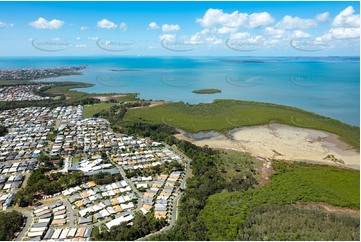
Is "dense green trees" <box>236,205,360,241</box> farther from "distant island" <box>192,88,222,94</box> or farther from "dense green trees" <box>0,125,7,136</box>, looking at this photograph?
"distant island" <box>192,88,222,94</box>

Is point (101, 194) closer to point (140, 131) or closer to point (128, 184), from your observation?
point (128, 184)

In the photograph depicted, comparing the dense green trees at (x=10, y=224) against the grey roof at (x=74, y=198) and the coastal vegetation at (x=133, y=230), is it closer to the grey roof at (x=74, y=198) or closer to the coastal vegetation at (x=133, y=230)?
the grey roof at (x=74, y=198)

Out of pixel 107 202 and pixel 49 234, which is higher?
pixel 49 234

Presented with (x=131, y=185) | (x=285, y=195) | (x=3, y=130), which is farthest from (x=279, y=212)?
(x=3, y=130)

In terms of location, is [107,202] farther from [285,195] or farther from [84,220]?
[285,195]

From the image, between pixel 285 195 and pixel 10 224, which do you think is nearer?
pixel 10 224

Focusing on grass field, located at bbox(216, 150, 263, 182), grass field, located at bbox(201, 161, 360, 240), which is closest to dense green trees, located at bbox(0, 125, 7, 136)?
grass field, located at bbox(216, 150, 263, 182)

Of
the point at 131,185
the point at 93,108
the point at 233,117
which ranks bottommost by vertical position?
the point at 233,117

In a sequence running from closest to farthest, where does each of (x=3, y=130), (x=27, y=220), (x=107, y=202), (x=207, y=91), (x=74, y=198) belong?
(x=27, y=220) < (x=107, y=202) < (x=74, y=198) < (x=3, y=130) < (x=207, y=91)

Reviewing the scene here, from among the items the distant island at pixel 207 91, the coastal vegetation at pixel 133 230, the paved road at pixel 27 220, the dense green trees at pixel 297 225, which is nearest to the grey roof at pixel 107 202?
the coastal vegetation at pixel 133 230
